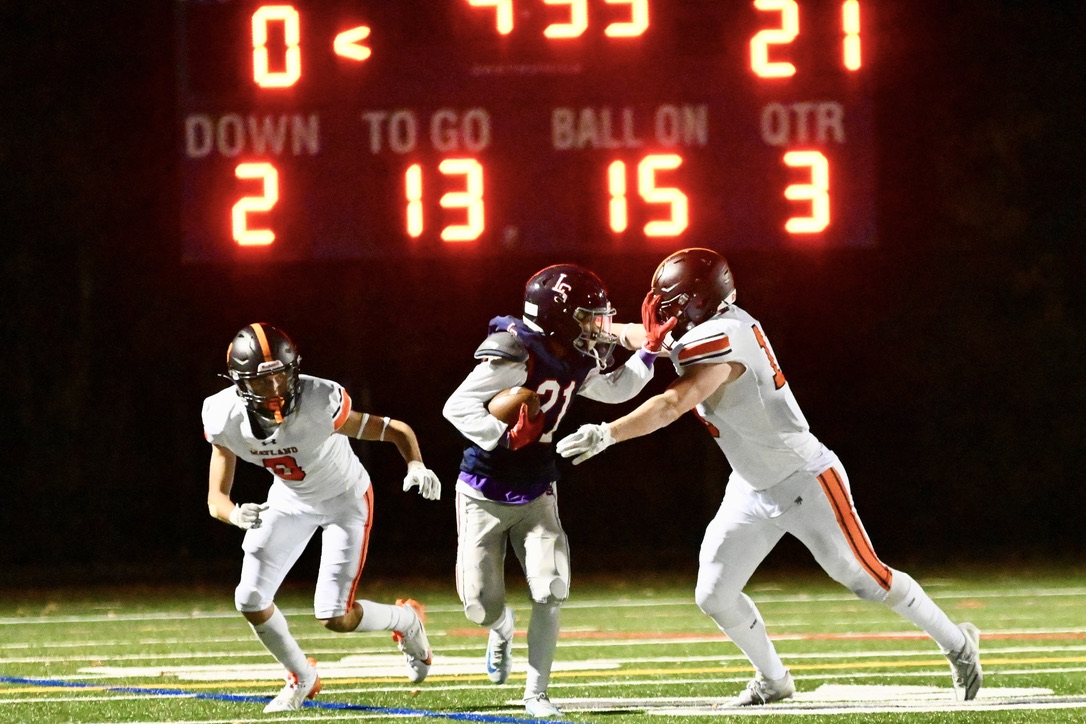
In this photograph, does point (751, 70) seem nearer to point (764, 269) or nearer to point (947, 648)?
point (764, 269)

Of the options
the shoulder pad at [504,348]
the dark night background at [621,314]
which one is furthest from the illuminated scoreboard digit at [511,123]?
the shoulder pad at [504,348]

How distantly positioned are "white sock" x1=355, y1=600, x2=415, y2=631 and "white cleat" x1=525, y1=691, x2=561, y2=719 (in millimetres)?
730

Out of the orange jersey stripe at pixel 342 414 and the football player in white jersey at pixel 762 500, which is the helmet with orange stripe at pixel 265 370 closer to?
the orange jersey stripe at pixel 342 414

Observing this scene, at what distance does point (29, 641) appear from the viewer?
6.54 meters

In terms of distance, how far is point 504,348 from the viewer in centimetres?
429

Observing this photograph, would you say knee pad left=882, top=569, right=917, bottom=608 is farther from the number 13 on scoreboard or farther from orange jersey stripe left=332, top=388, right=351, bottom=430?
the number 13 on scoreboard

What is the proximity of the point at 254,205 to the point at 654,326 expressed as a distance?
3.75 meters

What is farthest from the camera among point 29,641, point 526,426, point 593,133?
point 593,133

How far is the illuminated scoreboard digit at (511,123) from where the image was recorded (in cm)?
762

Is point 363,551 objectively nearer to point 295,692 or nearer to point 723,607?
point 295,692

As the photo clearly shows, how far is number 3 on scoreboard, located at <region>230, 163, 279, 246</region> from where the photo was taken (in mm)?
7621

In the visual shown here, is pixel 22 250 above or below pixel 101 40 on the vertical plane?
below

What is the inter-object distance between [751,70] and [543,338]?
367 centimetres

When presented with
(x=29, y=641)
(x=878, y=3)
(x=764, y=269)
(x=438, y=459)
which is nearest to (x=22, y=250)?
(x=438, y=459)
